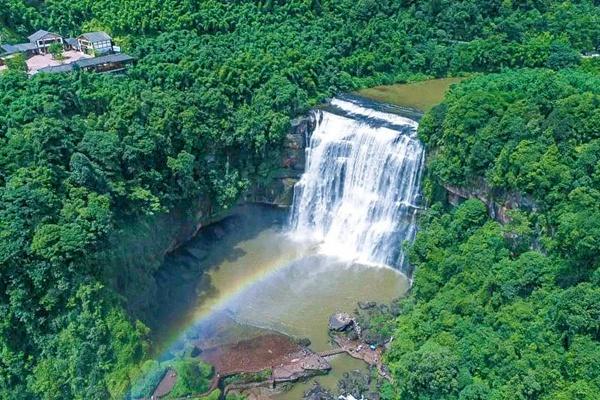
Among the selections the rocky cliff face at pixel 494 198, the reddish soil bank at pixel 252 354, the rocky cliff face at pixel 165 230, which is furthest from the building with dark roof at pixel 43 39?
the rocky cliff face at pixel 494 198

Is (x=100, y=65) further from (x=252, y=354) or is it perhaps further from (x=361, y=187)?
(x=252, y=354)

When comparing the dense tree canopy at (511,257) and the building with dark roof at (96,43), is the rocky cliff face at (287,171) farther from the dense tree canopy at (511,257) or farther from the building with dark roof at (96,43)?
the building with dark roof at (96,43)

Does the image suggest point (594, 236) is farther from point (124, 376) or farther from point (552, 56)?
point (552, 56)

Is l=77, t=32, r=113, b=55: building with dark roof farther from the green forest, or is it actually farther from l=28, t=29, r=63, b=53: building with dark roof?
l=28, t=29, r=63, b=53: building with dark roof

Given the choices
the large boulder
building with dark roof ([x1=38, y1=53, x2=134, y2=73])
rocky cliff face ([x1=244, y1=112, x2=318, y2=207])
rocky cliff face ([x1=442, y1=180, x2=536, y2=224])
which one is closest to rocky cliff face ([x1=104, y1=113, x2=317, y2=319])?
rocky cliff face ([x1=244, y1=112, x2=318, y2=207])

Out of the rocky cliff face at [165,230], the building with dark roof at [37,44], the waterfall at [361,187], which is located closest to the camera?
the rocky cliff face at [165,230]

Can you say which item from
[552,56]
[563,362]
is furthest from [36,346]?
[552,56]

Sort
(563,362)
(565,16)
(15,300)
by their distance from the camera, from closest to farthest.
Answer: (563,362), (15,300), (565,16)
